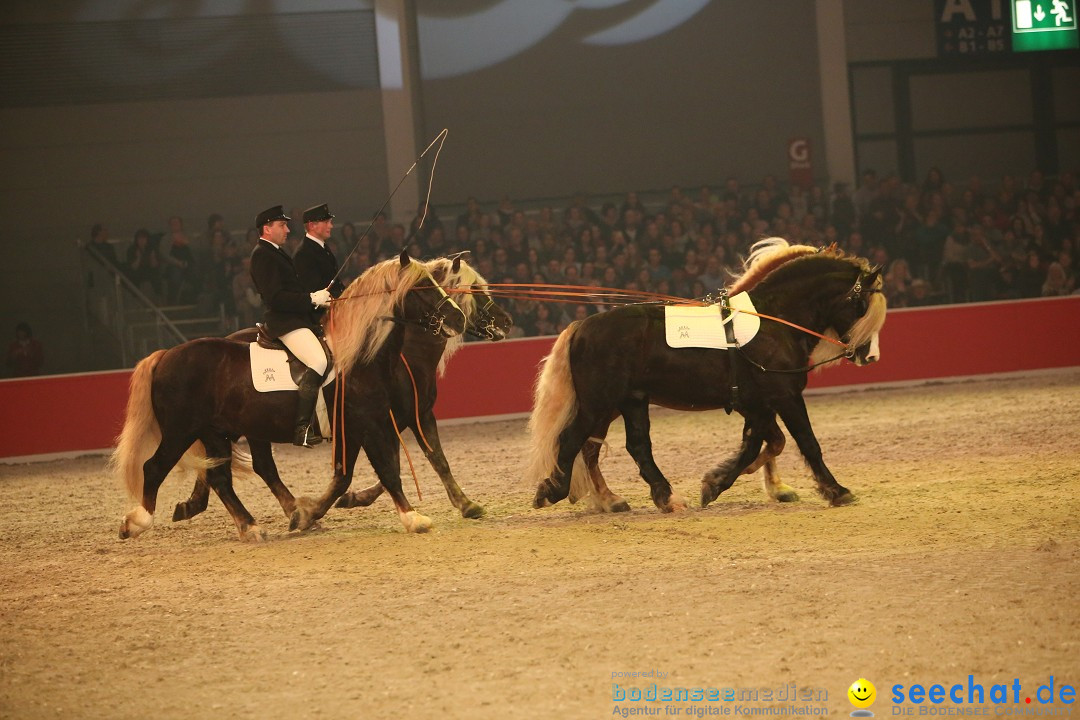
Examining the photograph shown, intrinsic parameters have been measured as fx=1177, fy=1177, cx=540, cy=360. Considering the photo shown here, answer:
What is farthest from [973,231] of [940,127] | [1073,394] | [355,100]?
[355,100]

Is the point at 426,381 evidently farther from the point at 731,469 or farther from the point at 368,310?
the point at 731,469

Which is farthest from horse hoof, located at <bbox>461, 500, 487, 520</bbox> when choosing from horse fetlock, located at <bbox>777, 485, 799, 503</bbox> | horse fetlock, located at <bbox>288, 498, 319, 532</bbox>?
horse fetlock, located at <bbox>777, 485, 799, 503</bbox>

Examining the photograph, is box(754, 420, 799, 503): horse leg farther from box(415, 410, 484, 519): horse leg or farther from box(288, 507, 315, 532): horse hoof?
box(288, 507, 315, 532): horse hoof

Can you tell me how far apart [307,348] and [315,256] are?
0.74 metres

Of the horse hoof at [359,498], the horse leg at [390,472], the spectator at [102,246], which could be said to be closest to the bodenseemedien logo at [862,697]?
the horse leg at [390,472]

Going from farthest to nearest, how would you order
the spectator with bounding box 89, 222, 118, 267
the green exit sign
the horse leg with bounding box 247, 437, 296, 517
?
the green exit sign < the spectator with bounding box 89, 222, 118, 267 < the horse leg with bounding box 247, 437, 296, 517

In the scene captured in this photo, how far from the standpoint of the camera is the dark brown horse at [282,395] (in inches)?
306

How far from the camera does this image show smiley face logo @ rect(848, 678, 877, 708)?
13.7 feet

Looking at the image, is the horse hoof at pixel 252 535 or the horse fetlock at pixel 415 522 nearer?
the horse fetlock at pixel 415 522

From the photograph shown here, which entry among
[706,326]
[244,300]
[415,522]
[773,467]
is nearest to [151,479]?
[415,522]

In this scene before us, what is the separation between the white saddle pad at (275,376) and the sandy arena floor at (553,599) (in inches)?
34.3

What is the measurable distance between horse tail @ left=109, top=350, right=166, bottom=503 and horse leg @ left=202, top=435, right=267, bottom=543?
41 cm

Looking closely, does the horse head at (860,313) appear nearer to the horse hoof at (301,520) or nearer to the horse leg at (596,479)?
the horse leg at (596,479)

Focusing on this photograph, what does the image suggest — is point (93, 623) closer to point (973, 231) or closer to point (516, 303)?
point (516, 303)
